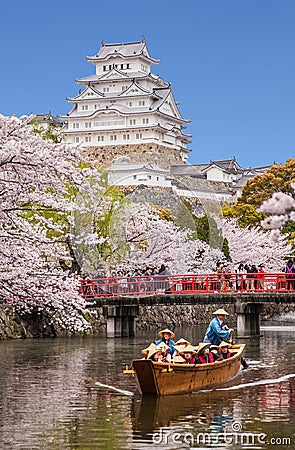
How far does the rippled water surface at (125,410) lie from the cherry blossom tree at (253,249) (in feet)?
78.2

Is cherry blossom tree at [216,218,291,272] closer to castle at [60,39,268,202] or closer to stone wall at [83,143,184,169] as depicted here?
castle at [60,39,268,202]

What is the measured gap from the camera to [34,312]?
33594 mm

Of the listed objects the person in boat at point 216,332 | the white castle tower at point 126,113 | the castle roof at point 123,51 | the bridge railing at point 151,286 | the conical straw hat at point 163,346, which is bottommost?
the conical straw hat at point 163,346

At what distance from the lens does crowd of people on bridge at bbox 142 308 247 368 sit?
55.7ft

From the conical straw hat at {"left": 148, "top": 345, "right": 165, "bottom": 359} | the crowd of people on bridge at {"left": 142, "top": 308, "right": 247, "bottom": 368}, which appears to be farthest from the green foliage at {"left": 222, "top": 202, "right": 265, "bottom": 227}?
the conical straw hat at {"left": 148, "top": 345, "right": 165, "bottom": 359}

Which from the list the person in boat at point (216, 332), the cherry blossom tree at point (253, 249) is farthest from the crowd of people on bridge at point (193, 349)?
the cherry blossom tree at point (253, 249)

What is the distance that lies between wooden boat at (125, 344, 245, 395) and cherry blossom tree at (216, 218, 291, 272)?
98.9 ft

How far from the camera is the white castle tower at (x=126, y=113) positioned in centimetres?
8312

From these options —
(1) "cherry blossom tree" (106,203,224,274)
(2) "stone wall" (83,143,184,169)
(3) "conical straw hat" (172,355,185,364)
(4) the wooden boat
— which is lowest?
(4) the wooden boat

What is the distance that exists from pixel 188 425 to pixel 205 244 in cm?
2861

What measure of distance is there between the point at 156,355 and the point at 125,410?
1.36 m

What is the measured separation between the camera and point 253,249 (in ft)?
163

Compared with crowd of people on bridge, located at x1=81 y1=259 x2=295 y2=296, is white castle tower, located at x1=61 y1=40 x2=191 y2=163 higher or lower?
higher

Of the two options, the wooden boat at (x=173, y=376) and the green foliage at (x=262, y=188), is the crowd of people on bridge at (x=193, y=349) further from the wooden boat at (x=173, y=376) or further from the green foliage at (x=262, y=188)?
the green foliage at (x=262, y=188)
